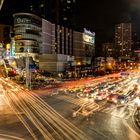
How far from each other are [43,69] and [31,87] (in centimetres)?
6316

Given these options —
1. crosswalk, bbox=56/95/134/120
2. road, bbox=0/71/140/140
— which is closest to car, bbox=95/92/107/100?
crosswalk, bbox=56/95/134/120

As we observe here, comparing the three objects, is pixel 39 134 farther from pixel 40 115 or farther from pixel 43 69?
pixel 43 69

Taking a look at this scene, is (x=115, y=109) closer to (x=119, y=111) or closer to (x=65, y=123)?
(x=119, y=111)

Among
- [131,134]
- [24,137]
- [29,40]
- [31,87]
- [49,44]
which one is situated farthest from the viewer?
[49,44]

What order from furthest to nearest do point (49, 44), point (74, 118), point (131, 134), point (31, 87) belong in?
1. point (49, 44)
2. point (31, 87)
3. point (74, 118)
4. point (131, 134)

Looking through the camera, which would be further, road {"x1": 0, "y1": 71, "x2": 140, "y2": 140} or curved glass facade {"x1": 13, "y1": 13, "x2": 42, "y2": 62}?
curved glass facade {"x1": 13, "y1": 13, "x2": 42, "y2": 62}

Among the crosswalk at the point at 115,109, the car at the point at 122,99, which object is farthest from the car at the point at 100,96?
the car at the point at 122,99

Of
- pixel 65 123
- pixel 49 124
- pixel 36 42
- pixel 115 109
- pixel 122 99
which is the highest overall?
pixel 36 42

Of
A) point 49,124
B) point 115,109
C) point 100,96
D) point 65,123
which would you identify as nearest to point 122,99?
point 100,96

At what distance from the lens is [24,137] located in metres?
32.5

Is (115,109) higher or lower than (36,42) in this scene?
lower

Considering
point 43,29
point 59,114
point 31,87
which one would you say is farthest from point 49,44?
point 59,114

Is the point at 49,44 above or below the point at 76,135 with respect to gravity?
above

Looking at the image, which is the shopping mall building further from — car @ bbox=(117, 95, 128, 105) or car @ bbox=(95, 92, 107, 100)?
car @ bbox=(117, 95, 128, 105)
